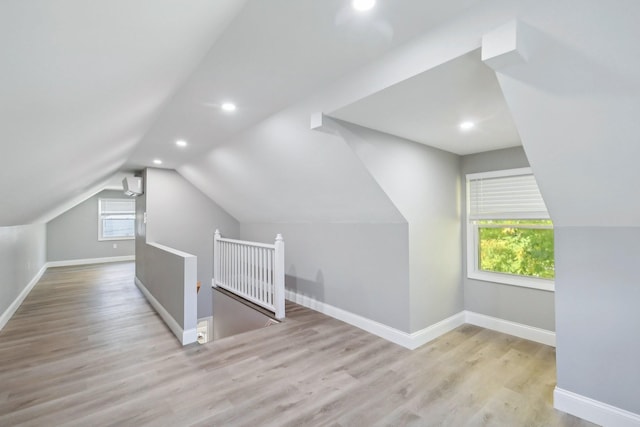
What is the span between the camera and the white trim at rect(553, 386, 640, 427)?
1882 mm

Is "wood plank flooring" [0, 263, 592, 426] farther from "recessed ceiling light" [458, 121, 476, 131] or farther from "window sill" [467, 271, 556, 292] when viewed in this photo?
"recessed ceiling light" [458, 121, 476, 131]

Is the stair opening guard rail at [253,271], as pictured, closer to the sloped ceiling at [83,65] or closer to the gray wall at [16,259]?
the sloped ceiling at [83,65]

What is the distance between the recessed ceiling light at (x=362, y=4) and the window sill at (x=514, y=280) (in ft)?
10.7

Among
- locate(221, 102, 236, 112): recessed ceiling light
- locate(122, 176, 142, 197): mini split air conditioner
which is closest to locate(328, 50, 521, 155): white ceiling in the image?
locate(221, 102, 236, 112): recessed ceiling light

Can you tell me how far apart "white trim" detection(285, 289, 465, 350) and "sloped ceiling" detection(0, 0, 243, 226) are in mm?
2992

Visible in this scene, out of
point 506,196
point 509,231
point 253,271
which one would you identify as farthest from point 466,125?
point 253,271

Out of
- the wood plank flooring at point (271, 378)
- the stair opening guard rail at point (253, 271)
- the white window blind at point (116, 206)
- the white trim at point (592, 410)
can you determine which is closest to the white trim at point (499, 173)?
the wood plank flooring at point (271, 378)

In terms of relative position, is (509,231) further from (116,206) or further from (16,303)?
(116,206)

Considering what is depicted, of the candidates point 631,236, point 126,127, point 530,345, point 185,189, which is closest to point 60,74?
point 126,127

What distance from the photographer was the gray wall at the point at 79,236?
813cm

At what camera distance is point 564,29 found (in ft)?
4.09

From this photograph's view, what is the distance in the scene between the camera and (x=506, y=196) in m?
3.46

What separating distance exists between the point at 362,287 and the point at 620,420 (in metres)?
2.21

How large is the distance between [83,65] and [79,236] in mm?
9359
